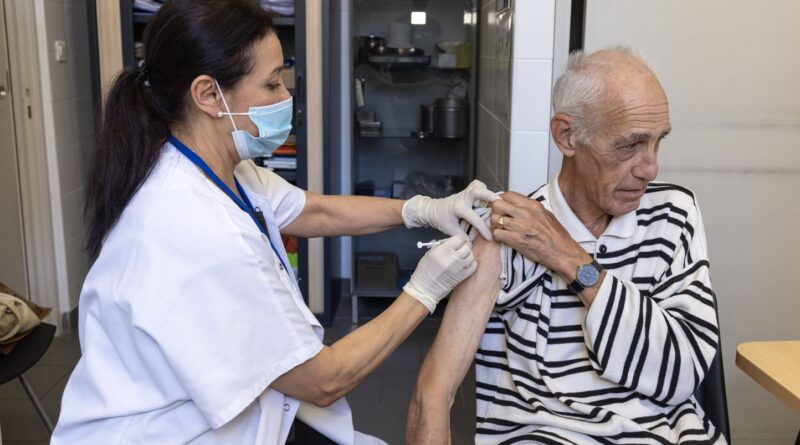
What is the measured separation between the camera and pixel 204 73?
4.17 feet

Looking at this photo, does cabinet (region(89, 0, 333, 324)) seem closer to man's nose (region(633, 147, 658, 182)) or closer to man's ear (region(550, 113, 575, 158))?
man's ear (region(550, 113, 575, 158))

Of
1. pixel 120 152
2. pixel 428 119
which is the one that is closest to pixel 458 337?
pixel 120 152

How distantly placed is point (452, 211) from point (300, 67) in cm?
176

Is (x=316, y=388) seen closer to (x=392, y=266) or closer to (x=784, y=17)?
(x=784, y=17)

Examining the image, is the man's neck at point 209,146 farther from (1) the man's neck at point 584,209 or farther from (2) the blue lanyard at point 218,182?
(1) the man's neck at point 584,209

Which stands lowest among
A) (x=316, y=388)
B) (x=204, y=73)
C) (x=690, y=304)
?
(x=316, y=388)

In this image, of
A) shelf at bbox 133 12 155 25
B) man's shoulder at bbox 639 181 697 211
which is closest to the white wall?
man's shoulder at bbox 639 181 697 211

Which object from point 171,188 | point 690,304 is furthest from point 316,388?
point 690,304

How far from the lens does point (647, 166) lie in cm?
139

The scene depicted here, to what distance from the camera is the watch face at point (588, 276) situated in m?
1.32

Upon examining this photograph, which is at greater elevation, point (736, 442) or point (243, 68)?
point (243, 68)

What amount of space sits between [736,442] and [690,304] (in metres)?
1.00

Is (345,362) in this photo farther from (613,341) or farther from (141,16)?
(141,16)

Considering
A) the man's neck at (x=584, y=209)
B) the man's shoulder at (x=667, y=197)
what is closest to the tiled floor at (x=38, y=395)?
the man's neck at (x=584, y=209)
